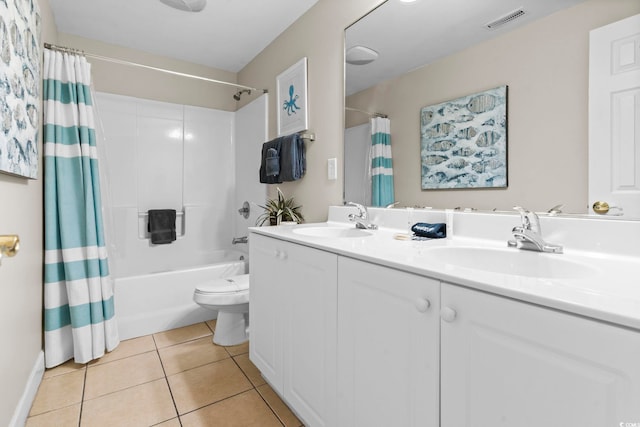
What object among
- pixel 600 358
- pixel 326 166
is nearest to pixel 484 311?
pixel 600 358

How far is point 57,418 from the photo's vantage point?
138 cm

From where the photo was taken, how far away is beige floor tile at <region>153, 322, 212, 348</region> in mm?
2108

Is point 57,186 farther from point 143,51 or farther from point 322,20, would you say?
point 322,20

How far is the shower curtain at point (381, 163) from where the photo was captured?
1625mm

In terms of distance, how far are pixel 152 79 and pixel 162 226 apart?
4.52ft

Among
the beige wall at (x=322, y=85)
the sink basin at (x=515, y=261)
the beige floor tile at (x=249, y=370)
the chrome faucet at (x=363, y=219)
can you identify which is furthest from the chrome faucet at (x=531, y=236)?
the beige floor tile at (x=249, y=370)

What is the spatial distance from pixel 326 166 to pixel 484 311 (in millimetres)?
1522

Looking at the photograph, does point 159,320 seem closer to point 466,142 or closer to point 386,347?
point 386,347

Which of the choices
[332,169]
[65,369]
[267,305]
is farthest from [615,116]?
[65,369]

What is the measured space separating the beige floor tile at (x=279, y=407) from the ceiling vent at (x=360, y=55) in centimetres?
183

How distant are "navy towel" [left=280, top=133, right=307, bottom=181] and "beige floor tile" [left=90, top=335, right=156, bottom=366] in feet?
4.76

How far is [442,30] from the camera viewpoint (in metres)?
Answer: 1.38

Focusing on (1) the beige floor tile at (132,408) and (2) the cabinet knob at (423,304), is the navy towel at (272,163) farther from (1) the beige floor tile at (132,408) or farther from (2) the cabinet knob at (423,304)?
(2) the cabinet knob at (423,304)

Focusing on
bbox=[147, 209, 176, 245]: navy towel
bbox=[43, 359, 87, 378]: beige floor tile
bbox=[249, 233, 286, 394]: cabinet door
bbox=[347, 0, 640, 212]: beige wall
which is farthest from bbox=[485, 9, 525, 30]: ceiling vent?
bbox=[147, 209, 176, 245]: navy towel
